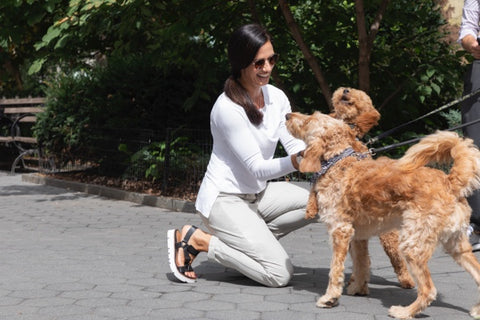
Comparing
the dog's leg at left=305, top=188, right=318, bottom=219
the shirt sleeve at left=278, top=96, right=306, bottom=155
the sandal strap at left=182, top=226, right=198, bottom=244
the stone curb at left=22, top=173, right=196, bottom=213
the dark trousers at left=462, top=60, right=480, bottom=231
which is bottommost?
the stone curb at left=22, top=173, right=196, bottom=213

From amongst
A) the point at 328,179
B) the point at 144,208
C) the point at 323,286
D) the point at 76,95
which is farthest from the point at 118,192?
the point at 328,179

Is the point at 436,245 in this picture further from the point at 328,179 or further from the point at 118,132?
the point at 118,132

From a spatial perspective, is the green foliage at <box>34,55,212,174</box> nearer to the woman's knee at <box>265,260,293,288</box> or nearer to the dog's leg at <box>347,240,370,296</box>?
the woman's knee at <box>265,260,293,288</box>

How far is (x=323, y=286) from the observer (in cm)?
538

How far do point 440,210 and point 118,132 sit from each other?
9.02 meters

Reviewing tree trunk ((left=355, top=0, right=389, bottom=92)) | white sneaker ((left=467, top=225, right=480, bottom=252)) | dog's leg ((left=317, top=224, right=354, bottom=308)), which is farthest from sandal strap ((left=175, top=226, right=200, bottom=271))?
tree trunk ((left=355, top=0, right=389, bottom=92))

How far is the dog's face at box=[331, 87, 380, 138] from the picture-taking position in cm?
482

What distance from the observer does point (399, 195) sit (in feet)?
14.1

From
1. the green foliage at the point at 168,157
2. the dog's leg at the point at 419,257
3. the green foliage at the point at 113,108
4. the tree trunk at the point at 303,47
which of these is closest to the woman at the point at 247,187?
the dog's leg at the point at 419,257

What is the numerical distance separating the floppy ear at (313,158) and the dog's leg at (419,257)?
69 centimetres

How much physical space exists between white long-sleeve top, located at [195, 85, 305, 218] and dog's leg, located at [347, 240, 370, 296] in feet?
2.54

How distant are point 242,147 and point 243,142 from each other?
40 mm

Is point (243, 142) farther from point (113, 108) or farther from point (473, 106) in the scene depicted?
point (113, 108)

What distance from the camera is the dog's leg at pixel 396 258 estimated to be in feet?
17.1
